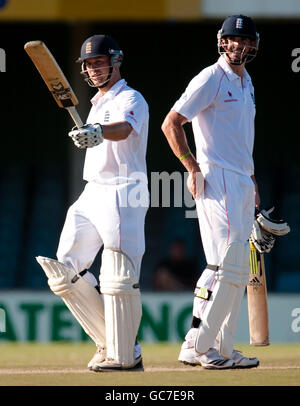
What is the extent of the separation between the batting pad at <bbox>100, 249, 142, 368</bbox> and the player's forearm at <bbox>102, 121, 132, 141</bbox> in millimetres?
545

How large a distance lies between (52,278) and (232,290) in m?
0.87

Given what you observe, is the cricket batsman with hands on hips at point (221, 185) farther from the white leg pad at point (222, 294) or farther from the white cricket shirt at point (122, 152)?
the white cricket shirt at point (122, 152)

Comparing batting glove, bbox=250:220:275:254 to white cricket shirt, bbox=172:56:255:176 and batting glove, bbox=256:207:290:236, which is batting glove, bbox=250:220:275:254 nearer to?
batting glove, bbox=256:207:290:236

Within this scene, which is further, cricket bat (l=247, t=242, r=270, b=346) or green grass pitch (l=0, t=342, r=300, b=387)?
cricket bat (l=247, t=242, r=270, b=346)

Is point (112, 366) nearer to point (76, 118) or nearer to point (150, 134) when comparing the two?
point (76, 118)

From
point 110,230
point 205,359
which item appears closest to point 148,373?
point 205,359

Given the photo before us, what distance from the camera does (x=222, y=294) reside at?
18.3 feet

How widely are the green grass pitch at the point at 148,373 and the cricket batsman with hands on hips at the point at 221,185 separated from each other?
0.17m

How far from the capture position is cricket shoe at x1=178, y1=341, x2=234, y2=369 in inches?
221

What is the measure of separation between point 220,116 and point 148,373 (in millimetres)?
1296

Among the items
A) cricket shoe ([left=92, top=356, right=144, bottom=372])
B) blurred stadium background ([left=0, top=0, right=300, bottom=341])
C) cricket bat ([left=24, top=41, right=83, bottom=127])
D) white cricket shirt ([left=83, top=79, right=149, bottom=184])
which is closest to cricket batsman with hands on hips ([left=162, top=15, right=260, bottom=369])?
white cricket shirt ([left=83, top=79, right=149, bottom=184])

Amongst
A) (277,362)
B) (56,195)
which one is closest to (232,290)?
(277,362)

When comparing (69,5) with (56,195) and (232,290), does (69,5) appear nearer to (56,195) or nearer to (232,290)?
(56,195)

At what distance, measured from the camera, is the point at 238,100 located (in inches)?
227
